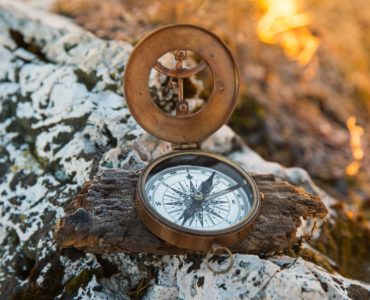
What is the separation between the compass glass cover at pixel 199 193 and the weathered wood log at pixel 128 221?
12 cm

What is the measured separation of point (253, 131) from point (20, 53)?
2165mm

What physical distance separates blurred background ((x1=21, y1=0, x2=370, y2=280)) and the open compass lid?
1535 millimetres

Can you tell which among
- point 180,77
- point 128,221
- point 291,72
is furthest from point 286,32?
point 128,221

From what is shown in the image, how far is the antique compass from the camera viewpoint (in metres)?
2.55

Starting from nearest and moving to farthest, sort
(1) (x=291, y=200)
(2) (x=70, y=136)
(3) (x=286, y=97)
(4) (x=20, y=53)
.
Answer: (1) (x=291, y=200) → (2) (x=70, y=136) → (4) (x=20, y=53) → (3) (x=286, y=97)

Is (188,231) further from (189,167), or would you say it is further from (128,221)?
(189,167)

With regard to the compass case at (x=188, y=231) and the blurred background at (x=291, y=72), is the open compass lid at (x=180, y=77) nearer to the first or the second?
the compass case at (x=188, y=231)

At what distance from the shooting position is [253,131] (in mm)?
5113

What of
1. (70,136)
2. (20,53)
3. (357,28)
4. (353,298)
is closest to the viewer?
(353,298)

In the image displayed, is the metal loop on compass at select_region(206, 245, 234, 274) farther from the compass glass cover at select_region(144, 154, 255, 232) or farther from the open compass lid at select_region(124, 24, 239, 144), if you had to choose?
the open compass lid at select_region(124, 24, 239, 144)

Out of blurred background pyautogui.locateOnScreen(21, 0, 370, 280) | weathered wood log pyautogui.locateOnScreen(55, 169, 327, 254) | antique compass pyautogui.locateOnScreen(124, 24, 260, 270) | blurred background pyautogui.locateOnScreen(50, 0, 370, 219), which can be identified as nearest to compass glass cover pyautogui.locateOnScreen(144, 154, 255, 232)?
antique compass pyautogui.locateOnScreen(124, 24, 260, 270)

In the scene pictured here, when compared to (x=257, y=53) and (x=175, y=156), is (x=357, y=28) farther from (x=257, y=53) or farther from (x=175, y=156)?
(x=175, y=156)

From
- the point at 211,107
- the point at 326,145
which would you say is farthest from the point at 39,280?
the point at 326,145

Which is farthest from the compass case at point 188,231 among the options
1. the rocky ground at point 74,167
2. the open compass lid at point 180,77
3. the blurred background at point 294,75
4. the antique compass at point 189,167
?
the blurred background at point 294,75
